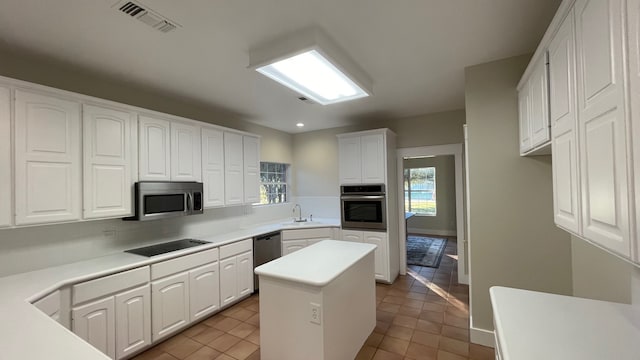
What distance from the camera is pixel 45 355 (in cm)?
101

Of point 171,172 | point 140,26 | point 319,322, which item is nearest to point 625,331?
point 319,322

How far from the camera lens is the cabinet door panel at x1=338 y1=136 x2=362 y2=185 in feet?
13.8

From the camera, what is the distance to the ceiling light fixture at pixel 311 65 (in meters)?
1.88

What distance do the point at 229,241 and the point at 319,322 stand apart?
1.83 metres

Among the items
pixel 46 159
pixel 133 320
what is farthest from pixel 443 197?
pixel 46 159

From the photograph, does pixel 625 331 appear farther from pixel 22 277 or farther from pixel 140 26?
pixel 22 277

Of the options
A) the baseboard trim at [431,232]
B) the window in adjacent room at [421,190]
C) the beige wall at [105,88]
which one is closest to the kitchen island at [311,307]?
the beige wall at [105,88]

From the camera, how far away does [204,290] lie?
2947 mm

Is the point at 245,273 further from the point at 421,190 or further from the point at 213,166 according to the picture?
the point at 421,190

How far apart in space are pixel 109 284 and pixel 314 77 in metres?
2.45

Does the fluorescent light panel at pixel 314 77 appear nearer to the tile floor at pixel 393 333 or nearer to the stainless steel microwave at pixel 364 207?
the stainless steel microwave at pixel 364 207

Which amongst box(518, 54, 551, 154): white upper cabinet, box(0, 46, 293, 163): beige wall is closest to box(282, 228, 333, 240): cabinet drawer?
box(0, 46, 293, 163): beige wall

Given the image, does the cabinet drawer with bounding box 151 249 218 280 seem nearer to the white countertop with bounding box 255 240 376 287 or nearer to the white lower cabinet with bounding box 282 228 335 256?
the white countertop with bounding box 255 240 376 287

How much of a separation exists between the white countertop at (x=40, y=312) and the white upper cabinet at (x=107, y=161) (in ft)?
1.51
